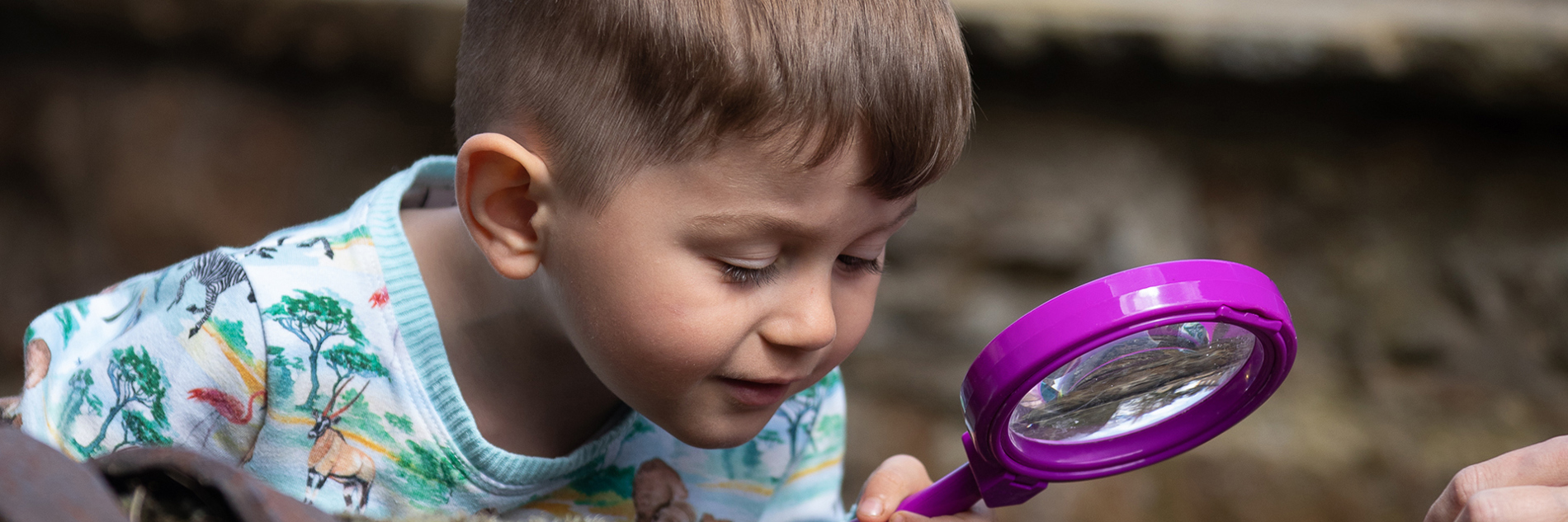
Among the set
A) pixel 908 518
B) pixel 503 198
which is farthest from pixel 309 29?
pixel 908 518

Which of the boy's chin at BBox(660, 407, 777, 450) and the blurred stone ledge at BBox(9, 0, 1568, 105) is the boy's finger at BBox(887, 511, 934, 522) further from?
the blurred stone ledge at BBox(9, 0, 1568, 105)

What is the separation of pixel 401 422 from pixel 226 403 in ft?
0.44

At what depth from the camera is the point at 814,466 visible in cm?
115

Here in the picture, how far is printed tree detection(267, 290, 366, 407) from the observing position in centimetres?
91

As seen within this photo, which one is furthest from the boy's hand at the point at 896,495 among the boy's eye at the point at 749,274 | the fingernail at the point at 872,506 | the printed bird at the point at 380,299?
the printed bird at the point at 380,299

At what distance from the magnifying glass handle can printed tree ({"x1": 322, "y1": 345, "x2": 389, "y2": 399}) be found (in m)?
0.42

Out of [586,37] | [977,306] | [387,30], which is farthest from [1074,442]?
[387,30]

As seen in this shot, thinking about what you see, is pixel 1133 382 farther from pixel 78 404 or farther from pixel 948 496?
pixel 78 404

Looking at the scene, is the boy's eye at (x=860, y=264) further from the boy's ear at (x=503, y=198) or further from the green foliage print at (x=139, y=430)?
the green foliage print at (x=139, y=430)

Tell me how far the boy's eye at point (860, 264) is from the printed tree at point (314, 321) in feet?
1.36

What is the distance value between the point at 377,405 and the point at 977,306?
118cm

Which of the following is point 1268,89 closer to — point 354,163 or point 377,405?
point 377,405

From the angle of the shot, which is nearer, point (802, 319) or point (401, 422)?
point (802, 319)

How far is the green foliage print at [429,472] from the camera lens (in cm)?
94
